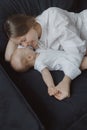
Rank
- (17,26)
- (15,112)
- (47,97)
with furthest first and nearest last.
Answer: (17,26) < (47,97) < (15,112)

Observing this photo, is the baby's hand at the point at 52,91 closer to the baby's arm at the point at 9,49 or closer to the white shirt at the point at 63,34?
the white shirt at the point at 63,34

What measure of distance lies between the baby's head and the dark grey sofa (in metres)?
0.03

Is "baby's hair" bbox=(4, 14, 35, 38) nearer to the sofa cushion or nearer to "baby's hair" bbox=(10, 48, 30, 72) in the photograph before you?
"baby's hair" bbox=(10, 48, 30, 72)

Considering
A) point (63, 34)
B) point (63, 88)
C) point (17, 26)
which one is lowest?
point (63, 88)

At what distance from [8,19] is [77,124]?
63cm

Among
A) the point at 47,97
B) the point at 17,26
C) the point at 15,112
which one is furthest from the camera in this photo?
the point at 17,26

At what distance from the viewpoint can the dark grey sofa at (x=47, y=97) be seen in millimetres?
1275

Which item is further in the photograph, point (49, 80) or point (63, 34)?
point (63, 34)

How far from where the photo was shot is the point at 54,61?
153cm

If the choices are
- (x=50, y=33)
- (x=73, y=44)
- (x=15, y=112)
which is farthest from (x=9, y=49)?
(x=15, y=112)

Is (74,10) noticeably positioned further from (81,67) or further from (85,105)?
(85,105)

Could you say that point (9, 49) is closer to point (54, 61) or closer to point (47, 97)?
point (54, 61)

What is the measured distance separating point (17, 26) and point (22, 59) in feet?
0.58

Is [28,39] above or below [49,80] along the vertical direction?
above
